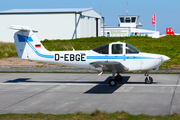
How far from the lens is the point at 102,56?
12.8 meters

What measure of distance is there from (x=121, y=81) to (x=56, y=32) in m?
32.6

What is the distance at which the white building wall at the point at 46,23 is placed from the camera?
1762 inches

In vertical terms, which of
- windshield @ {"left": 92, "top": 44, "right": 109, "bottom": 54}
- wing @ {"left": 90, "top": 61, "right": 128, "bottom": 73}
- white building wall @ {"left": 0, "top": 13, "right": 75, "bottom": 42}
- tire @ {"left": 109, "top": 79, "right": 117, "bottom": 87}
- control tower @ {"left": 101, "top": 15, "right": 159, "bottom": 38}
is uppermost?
control tower @ {"left": 101, "top": 15, "right": 159, "bottom": 38}

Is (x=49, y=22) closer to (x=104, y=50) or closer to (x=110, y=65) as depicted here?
(x=104, y=50)

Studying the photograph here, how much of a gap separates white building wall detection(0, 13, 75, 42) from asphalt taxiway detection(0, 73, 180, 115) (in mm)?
30075

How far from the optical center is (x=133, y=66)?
12.7m

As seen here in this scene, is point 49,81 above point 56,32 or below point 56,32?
below

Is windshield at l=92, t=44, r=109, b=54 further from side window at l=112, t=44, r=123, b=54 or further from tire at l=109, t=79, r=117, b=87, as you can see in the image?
tire at l=109, t=79, r=117, b=87

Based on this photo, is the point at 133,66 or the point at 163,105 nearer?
the point at 163,105

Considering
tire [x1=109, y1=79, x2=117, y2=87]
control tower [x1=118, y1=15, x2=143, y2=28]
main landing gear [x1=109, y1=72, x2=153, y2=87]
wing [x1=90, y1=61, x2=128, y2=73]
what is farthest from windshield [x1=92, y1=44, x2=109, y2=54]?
control tower [x1=118, y1=15, x2=143, y2=28]

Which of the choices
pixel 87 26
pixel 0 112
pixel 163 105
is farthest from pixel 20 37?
pixel 87 26

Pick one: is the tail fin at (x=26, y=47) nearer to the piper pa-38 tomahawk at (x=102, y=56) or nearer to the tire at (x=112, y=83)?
the piper pa-38 tomahawk at (x=102, y=56)

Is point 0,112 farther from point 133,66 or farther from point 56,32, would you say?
point 56,32

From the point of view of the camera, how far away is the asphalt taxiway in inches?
347
